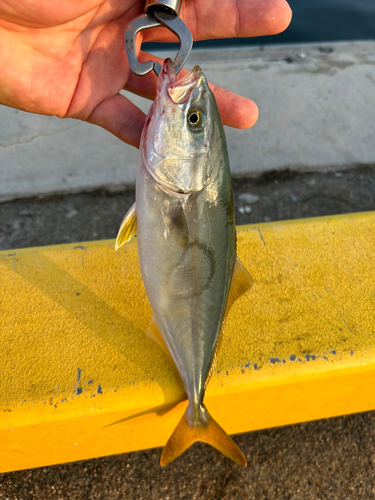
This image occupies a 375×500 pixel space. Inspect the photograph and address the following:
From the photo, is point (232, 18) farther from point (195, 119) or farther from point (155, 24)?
point (195, 119)

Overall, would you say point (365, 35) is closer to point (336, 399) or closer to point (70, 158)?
point (70, 158)

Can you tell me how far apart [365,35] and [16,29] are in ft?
23.8

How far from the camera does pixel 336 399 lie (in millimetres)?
1976

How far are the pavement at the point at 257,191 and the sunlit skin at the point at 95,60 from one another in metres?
1.34

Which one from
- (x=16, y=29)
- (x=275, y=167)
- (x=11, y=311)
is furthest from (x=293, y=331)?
(x=275, y=167)

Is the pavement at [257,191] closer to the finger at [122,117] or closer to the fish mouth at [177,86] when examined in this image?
the finger at [122,117]

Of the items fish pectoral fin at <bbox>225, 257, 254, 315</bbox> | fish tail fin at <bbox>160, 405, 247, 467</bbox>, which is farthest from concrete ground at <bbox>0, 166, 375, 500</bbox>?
fish pectoral fin at <bbox>225, 257, 254, 315</bbox>

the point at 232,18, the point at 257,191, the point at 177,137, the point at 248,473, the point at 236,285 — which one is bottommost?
the point at 248,473

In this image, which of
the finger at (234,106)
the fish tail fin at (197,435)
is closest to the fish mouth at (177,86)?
the finger at (234,106)

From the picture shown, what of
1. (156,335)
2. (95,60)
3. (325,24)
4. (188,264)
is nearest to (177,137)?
(188,264)

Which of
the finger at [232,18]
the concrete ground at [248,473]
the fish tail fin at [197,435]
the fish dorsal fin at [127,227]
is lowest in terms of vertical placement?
the concrete ground at [248,473]

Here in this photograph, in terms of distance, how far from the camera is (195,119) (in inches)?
59.9

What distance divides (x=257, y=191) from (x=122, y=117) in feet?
6.24

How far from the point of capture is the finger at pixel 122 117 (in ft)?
6.93
